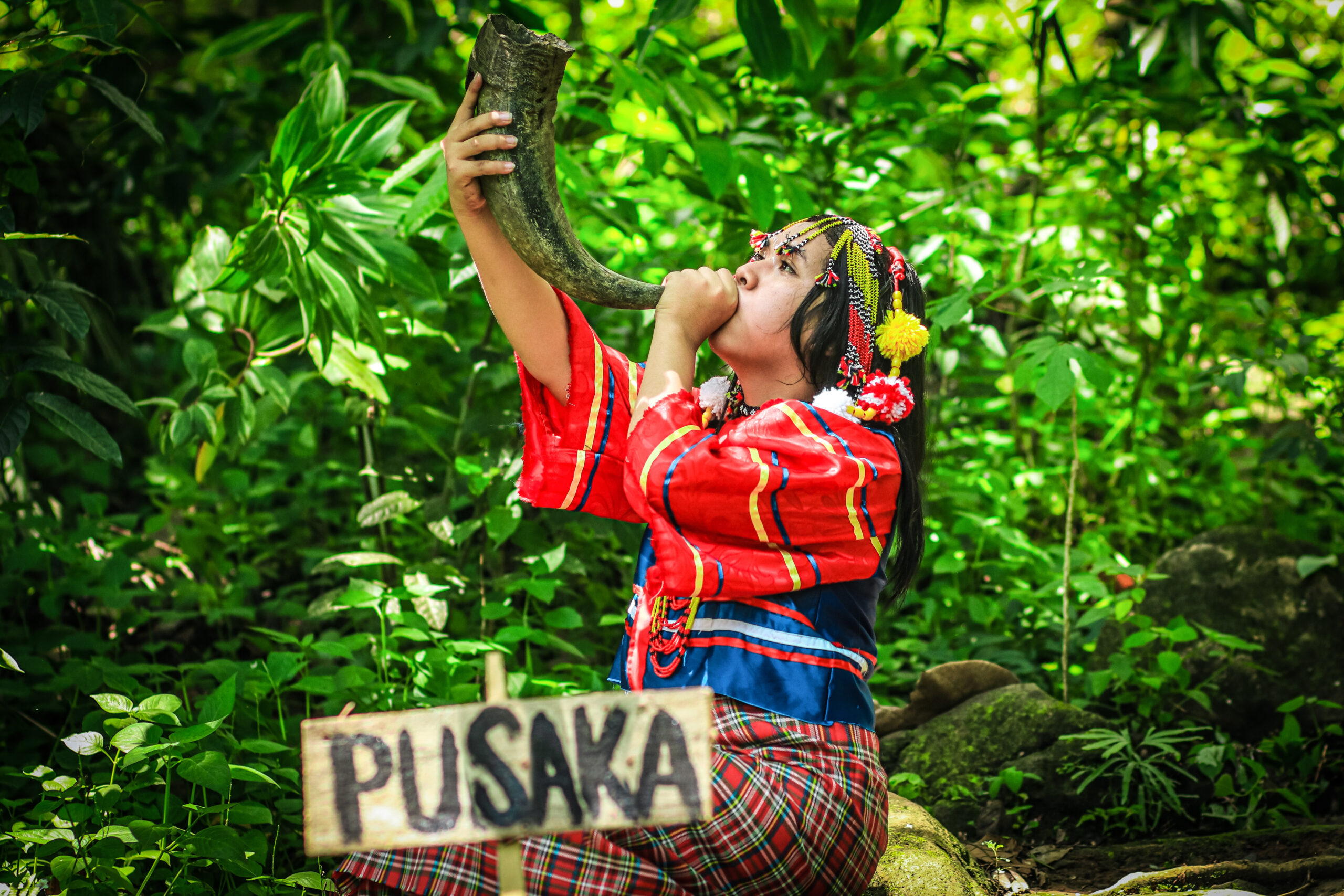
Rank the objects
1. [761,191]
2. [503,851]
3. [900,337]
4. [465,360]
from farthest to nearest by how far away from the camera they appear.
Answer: [465,360]
[761,191]
[900,337]
[503,851]

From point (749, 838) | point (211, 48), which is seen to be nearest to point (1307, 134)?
point (749, 838)

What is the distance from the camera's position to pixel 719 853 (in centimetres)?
126

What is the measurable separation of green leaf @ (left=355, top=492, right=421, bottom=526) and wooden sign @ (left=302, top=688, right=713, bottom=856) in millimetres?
1343

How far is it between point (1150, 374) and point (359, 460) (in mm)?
2841

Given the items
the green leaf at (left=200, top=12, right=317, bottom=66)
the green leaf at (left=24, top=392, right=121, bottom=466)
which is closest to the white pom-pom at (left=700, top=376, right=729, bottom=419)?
the green leaf at (left=24, top=392, right=121, bottom=466)

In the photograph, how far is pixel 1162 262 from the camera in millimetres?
3244

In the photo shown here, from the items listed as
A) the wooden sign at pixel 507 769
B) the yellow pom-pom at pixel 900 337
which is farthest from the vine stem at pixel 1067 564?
the wooden sign at pixel 507 769

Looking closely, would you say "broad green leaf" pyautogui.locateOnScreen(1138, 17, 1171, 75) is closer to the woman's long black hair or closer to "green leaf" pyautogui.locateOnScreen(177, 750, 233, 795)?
the woman's long black hair

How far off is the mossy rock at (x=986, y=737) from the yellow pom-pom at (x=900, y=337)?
1.28 m

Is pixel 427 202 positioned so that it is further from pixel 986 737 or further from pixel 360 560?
pixel 986 737

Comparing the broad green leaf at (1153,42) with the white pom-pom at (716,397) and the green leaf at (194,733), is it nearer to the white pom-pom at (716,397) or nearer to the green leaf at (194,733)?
the white pom-pom at (716,397)

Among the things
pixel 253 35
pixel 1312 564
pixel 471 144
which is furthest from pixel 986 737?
pixel 253 35

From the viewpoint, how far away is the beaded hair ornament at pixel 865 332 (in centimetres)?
148

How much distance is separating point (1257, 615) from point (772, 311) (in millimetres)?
2232
